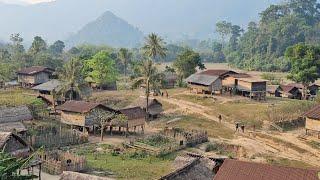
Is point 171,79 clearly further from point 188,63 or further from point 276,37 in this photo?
point 276,37

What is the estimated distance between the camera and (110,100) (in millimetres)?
69812

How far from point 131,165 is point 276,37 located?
11080cm

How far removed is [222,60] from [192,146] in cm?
11598

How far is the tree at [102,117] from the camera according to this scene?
167ft

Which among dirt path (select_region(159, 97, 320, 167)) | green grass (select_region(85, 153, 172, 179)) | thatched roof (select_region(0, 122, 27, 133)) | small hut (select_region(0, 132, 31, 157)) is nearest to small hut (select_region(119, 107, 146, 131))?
green grass (select_region(85, 153, 172, 179))

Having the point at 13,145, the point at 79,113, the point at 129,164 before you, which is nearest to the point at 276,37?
the point at 79,113

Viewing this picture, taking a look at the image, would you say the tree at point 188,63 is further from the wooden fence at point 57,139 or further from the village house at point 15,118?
the village house at point 15,118

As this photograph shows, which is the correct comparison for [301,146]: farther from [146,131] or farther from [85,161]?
[85,161]

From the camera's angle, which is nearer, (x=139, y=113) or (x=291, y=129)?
(x=139, y=113)

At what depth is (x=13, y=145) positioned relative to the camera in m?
34.1

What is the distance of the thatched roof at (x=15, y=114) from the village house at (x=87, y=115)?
3974 millimetres

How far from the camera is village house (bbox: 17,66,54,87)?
79375mm

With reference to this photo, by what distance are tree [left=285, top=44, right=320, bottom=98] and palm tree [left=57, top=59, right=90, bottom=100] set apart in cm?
3209

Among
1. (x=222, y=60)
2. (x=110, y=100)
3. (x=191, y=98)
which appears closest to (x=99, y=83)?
(x=110, y=100)
